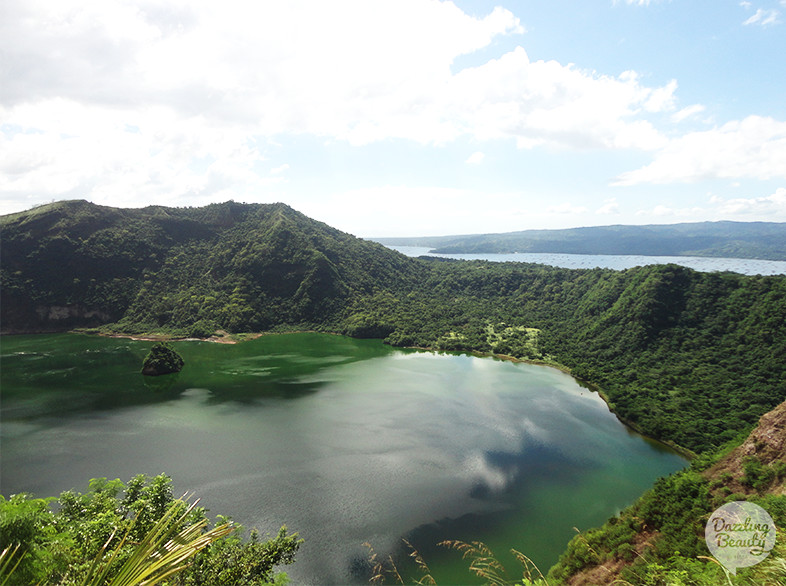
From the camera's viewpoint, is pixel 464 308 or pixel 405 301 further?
pixel 405 301

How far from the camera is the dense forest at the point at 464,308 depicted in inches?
968

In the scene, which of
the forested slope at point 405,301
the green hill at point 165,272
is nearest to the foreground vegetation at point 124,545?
the forested slope at point 405,301

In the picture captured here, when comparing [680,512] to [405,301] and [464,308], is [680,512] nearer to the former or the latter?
[464,308]

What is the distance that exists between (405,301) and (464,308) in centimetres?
1731

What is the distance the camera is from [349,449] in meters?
36.7

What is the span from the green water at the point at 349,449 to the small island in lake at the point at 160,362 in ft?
6.37

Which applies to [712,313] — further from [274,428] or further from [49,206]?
[49,206]

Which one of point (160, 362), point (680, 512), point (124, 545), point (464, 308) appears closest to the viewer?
point (124, 545)

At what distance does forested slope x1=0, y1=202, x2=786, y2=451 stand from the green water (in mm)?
11135

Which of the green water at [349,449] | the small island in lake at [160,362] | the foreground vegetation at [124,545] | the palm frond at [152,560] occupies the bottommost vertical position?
the green water at [349,449]

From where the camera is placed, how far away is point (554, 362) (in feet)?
215

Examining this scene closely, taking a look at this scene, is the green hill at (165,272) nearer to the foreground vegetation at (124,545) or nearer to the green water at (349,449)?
the green water at (349,449)
